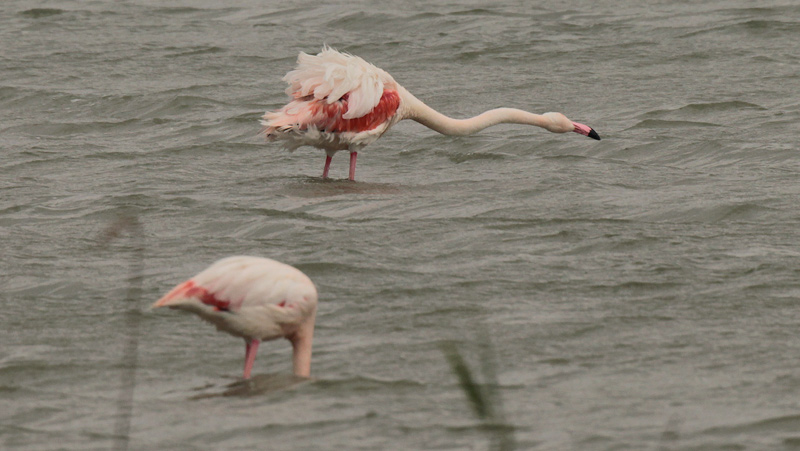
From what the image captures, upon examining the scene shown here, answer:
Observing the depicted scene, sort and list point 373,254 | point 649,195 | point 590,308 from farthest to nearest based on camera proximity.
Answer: point 649,195 < point 373,254 < point 590,308

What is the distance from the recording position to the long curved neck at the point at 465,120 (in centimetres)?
934

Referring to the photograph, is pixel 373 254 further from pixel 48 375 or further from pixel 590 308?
pixel 48 375

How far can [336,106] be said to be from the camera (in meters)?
8.85

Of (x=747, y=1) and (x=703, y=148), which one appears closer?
(x=703, y=148)

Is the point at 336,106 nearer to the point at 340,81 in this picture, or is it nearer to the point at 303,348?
the point at 340,81

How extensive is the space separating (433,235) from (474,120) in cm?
221

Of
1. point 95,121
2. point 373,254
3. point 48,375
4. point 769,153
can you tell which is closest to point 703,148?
point 769,153

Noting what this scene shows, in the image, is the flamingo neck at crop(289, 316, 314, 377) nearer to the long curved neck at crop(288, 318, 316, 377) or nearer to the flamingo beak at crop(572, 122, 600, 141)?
the long curved neck at crop(288, 318, 316, 377)

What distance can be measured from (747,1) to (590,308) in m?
9.91

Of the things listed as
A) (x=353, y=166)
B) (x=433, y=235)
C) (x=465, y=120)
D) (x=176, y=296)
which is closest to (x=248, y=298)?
(x=176, y=296)

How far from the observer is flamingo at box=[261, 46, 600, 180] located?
8805 millimetres

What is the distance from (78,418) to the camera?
4.78m

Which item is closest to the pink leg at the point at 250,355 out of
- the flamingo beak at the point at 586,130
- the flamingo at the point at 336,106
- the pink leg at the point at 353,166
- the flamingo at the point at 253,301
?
the flamingo at the point at 253,301

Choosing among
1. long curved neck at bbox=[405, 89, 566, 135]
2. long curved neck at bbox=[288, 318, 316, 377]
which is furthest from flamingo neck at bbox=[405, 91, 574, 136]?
long curved neck at bbox=[288, 318, 316, 377]
